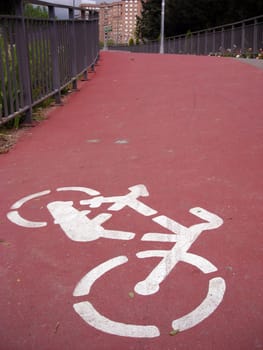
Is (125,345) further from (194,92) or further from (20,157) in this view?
(194,92)

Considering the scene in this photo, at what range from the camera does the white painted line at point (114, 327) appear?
2213mm

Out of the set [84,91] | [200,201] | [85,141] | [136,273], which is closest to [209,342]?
[136,273]

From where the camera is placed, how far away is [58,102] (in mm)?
8430

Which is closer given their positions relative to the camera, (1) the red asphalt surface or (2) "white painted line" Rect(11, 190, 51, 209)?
(1) the red asphalt surface

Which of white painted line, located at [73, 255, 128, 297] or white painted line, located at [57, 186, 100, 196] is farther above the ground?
white painted line, located at [57, 186, 100, 196]

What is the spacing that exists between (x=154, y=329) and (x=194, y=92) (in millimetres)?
7637

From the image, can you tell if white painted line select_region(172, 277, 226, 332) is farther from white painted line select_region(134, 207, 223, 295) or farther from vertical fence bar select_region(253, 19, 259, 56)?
vertical fence bar select_region(253, 19, 259, 56)

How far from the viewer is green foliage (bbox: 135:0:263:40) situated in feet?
95.9

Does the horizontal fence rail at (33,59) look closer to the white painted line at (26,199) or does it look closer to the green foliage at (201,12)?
the white painted line at (26,199)

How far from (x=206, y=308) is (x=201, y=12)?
41.3m

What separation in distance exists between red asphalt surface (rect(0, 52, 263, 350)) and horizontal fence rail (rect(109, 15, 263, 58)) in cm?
1169

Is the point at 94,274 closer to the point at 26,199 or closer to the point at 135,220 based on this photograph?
the point at 135,220

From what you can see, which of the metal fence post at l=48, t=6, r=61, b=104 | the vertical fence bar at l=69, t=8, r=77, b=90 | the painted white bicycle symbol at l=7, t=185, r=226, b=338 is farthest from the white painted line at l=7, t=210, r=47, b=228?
the vertical fence bar at l=69, t=8, r=77, b=90

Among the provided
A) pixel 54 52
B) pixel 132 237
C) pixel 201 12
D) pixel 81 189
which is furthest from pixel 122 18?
pixel 132 237
